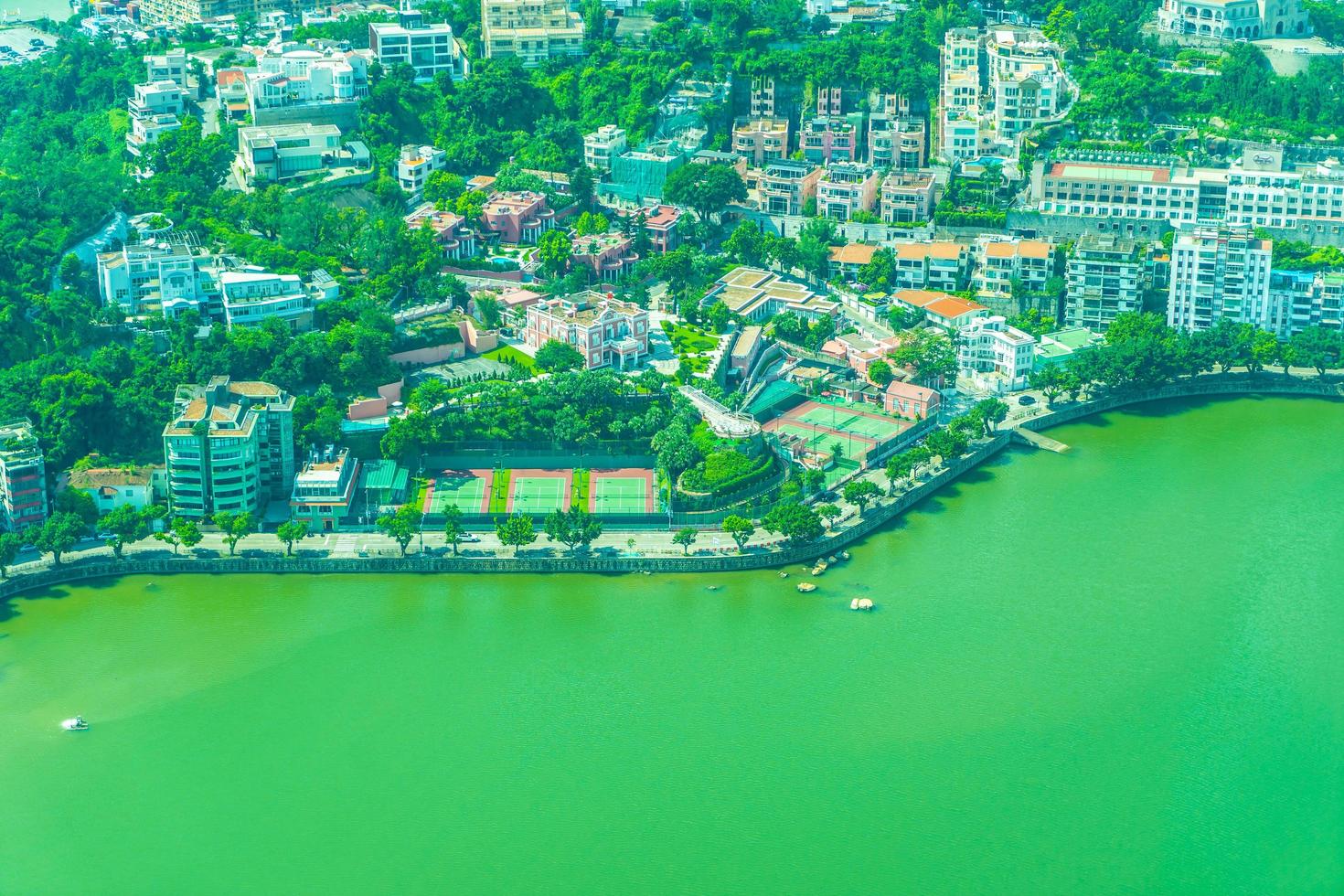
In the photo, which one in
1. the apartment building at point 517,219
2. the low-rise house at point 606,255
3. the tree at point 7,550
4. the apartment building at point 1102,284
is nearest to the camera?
the tree at point 7,550

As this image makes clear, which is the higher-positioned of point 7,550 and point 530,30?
point 530,30

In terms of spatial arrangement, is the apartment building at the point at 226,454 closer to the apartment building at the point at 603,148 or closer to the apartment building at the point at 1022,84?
the apartment building at the point at 603,148

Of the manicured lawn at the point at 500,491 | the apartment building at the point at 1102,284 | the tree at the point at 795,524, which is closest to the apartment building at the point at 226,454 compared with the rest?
the manicured lawn at the point at 500,491

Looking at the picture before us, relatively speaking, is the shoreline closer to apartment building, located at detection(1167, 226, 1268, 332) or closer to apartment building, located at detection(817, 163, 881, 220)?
apartment building, located at detection(1167, 226, 1268, 332)

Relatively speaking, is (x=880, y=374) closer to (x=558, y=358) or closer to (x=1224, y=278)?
(x=558, y=358)

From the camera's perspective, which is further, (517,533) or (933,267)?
(933,267)

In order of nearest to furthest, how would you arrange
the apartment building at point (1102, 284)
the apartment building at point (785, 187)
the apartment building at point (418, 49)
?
the apartment building at point (1102, 284), the apartment building at point (785, 187), the apartment building at point (418, 49)

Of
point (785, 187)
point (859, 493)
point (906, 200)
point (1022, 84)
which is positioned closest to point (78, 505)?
point (859, 493)

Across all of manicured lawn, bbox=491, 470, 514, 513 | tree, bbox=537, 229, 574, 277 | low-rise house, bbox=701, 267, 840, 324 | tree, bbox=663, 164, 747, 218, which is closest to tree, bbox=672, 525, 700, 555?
manicured lawn, bbox=491, 470, 514, 513
